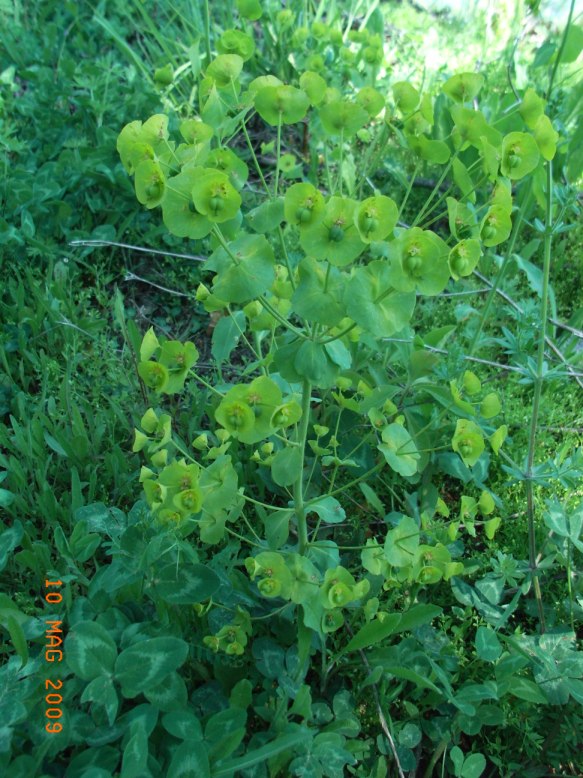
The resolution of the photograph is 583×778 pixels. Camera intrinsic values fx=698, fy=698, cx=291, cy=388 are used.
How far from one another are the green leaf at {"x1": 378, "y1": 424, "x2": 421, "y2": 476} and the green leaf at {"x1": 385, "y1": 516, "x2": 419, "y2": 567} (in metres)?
0.10

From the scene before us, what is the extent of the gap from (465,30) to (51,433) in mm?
3082

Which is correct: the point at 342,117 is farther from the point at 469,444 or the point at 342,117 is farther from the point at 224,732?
the point at 224,732

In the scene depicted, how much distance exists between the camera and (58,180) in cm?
241

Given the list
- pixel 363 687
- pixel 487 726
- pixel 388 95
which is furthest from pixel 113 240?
pixel 487 726

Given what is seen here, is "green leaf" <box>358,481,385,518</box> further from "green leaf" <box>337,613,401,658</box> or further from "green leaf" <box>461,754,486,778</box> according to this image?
"green leaf" <box>461,754,486,778</box>

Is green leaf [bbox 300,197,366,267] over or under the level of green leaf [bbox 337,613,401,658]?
over

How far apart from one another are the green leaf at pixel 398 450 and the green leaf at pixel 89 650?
0.57 m

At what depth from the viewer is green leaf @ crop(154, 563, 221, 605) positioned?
4.03 feet

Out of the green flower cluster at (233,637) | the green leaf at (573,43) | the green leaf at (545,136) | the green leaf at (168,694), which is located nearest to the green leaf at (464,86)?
the green leaf at (545,136)

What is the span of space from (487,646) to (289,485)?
1.68ft

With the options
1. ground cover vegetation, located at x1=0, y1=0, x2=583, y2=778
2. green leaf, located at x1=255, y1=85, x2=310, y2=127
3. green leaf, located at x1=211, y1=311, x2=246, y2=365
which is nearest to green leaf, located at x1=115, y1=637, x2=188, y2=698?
ground cover vegetation, located at x1=0, y1=0, x2=583, y2=778

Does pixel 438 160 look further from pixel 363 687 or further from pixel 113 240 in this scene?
pixel 113 240

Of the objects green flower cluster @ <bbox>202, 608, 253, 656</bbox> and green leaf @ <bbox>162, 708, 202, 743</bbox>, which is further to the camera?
green flower cluster @ <bbox>202, 608, 253, 656</bbox>

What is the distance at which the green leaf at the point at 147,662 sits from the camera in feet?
3.67
